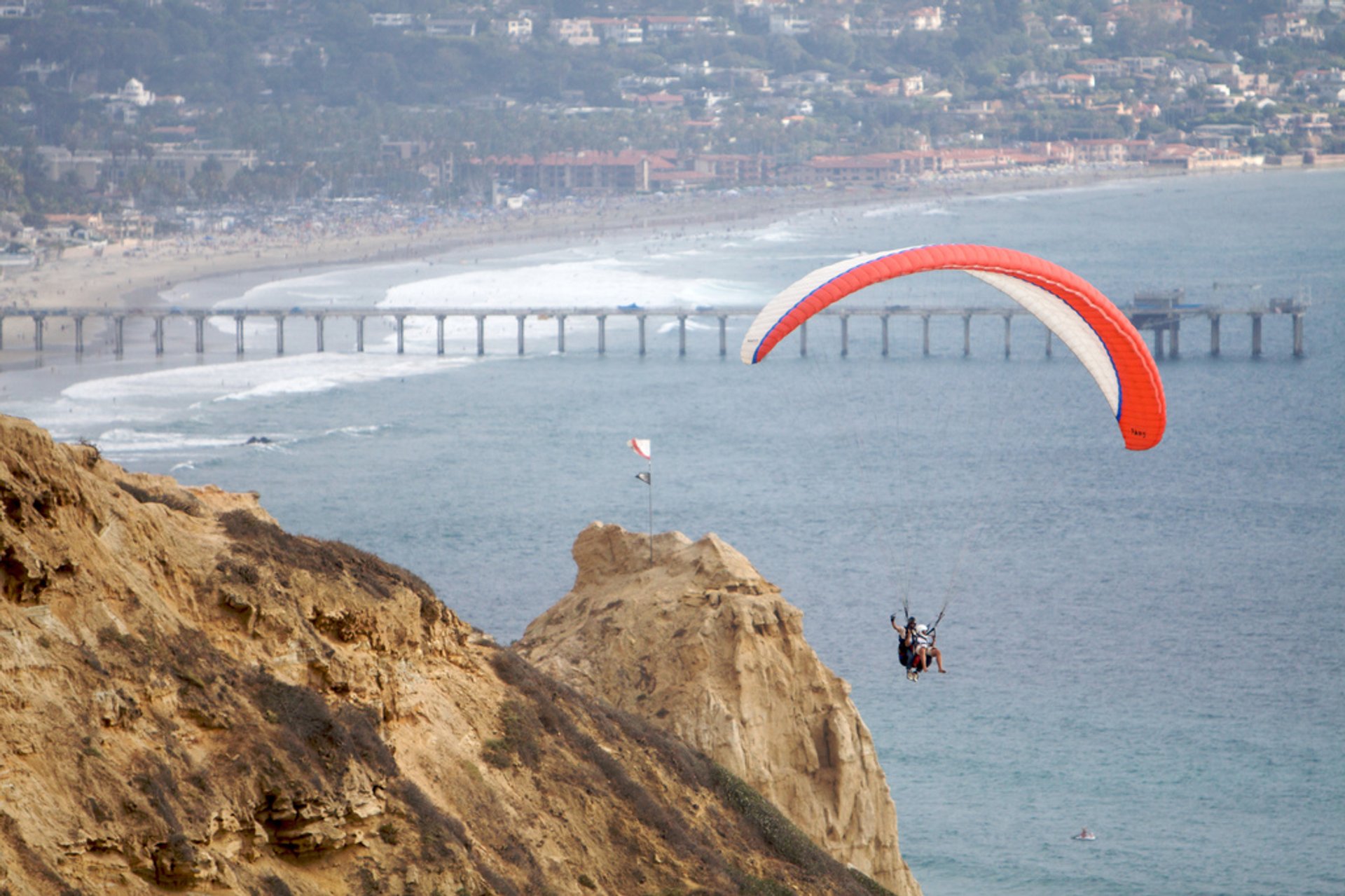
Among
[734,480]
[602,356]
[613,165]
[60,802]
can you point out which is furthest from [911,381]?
[613,165]

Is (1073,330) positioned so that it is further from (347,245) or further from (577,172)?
(577,172)

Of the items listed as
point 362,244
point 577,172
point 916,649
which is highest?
point 577,172

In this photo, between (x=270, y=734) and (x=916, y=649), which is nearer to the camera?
(x=270, y=734)

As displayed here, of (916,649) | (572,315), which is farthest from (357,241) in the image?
(916,649)

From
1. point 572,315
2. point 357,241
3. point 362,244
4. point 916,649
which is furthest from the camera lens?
point 357,241

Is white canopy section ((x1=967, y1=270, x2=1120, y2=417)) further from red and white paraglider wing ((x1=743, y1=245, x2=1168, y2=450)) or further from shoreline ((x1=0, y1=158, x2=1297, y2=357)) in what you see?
shoreline ((x1=0, y1=158, x2=1297, y2=357))

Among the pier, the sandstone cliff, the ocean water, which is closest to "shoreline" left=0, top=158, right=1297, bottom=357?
the pier

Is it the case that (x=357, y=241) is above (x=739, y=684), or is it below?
above
